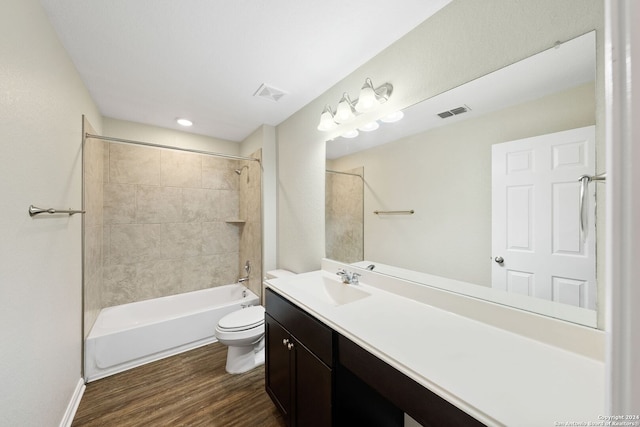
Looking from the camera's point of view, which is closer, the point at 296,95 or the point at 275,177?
the point at 296,95

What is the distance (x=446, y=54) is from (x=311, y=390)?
1.79 m

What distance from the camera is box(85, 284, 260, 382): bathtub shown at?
1946mm

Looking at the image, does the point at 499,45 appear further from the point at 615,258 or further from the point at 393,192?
the point at 615,258

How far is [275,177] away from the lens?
271 cm

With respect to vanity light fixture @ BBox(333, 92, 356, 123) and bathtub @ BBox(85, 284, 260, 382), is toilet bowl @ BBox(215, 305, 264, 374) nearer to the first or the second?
bathtub @ BBox(85, 284, 260, 382)

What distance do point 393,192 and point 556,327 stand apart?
0.92m

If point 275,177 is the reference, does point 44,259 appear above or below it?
below

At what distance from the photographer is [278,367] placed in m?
1.46

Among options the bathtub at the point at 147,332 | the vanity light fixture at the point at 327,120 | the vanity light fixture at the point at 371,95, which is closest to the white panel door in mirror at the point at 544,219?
the vanity light fixture at the point at 371,95

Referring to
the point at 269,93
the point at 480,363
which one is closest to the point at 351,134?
the point at 269,93

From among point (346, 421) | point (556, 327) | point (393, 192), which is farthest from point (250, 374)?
point (556, 327)

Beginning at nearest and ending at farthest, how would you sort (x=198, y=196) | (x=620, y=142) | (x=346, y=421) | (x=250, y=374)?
(x=620, y=142) < (x=346, y=421) < (x=250, y=374) < (x=198, y=196)

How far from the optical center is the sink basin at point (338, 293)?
150cm

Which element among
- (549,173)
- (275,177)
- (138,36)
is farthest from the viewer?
(275,177)
